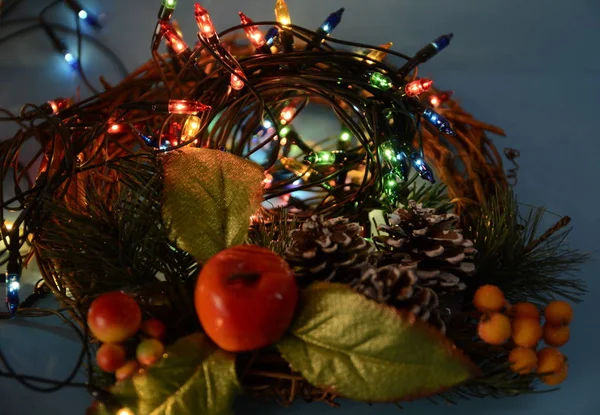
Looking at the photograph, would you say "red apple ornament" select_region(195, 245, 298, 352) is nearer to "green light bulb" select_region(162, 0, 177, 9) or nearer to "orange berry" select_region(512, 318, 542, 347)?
"orange berry" select_region(512, 318, 542, 347)

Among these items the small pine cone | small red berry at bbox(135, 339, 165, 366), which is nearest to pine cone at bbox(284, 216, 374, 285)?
the small pine cone

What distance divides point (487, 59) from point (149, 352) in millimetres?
736

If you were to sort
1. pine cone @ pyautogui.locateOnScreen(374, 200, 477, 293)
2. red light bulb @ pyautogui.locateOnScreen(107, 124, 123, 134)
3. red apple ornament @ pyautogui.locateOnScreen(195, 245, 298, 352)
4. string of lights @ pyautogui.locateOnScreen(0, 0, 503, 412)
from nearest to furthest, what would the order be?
red apple ornament @ pyautogui.locateOnScreen(195, 245, 298, 352), pine cone @ pyautogui.locateOnScreen(374, 200, 477, 293), string of lights @ pyautogui.locateOnScreen(0, 0, 503, 412), red light bulb @ pyautogui.locateOnScreen(107, 124, 123, 134)

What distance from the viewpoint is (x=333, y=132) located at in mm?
840

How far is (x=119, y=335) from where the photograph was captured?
1.38 ft

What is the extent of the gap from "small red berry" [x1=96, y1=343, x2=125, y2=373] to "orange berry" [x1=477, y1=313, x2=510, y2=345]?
Result: 0.31 meters

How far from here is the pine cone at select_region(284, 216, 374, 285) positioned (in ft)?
1.60

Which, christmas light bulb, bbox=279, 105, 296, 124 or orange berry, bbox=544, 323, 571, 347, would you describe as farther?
christmas light bulb, bbox=279, 105, 296, 124

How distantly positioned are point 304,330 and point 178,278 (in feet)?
0.45

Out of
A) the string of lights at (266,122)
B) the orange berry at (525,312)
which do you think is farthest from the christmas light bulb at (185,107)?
the orange berry at (525,312)

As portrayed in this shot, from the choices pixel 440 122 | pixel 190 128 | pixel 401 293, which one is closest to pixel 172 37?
pixel 190 128

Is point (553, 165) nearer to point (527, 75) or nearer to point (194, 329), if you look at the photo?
point (527, 75)

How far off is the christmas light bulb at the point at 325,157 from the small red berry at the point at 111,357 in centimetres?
38

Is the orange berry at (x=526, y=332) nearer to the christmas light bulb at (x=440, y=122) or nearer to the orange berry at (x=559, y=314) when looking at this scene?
the orange berry at (x=559, y=314)
